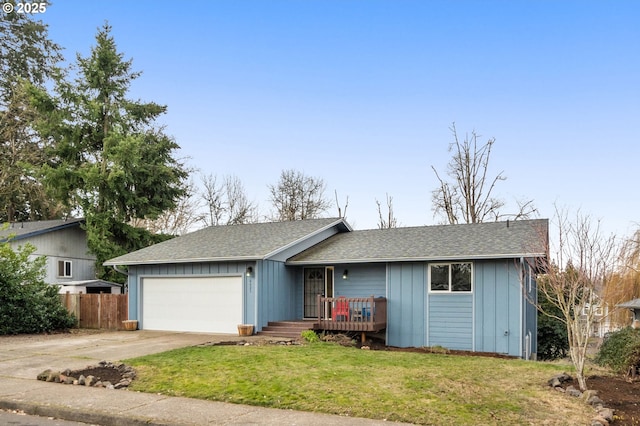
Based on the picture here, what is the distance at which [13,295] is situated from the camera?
687 inches

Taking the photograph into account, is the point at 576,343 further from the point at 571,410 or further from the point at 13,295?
the point at 13,295

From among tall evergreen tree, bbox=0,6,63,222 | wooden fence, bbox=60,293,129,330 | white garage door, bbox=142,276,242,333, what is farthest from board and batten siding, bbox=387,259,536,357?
tall evergreen tree, bbox=0,6,63,222

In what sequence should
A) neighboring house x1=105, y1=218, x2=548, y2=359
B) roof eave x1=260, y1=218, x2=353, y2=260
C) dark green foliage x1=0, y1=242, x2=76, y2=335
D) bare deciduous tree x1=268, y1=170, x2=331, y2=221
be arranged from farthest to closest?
bare deciduous tree x1=268, y1=170, x2=331, y2=221 → dark green foliage x1=0, y1=242, x2=76, y2=335 → roof eave x1=260, y1=218, x2=353, y2=260 → neighboring house x1=105, y1=218, x2=548, y2=359

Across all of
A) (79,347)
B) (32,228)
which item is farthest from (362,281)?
(32,228)

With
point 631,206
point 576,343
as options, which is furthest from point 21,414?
point 631,206

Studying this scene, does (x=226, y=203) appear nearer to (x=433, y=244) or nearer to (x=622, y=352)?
(x=433, y=244)

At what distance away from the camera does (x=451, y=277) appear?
14.9 m

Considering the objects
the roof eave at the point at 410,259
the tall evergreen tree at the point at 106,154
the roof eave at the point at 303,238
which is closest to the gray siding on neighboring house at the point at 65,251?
the tall evergreen tree at the point at 106,154

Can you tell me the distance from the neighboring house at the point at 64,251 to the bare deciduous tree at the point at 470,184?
21141mm

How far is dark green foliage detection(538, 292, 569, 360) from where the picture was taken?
18.2 metres

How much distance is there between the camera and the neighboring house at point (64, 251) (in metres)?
23.9

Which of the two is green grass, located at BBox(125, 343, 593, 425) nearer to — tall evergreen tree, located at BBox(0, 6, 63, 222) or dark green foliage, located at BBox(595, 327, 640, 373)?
dark green foliage, located at BBox(595, 327, 640, 373)

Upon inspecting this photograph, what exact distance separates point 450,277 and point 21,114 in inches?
1063

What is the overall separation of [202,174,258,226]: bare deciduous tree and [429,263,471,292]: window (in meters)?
27.0
